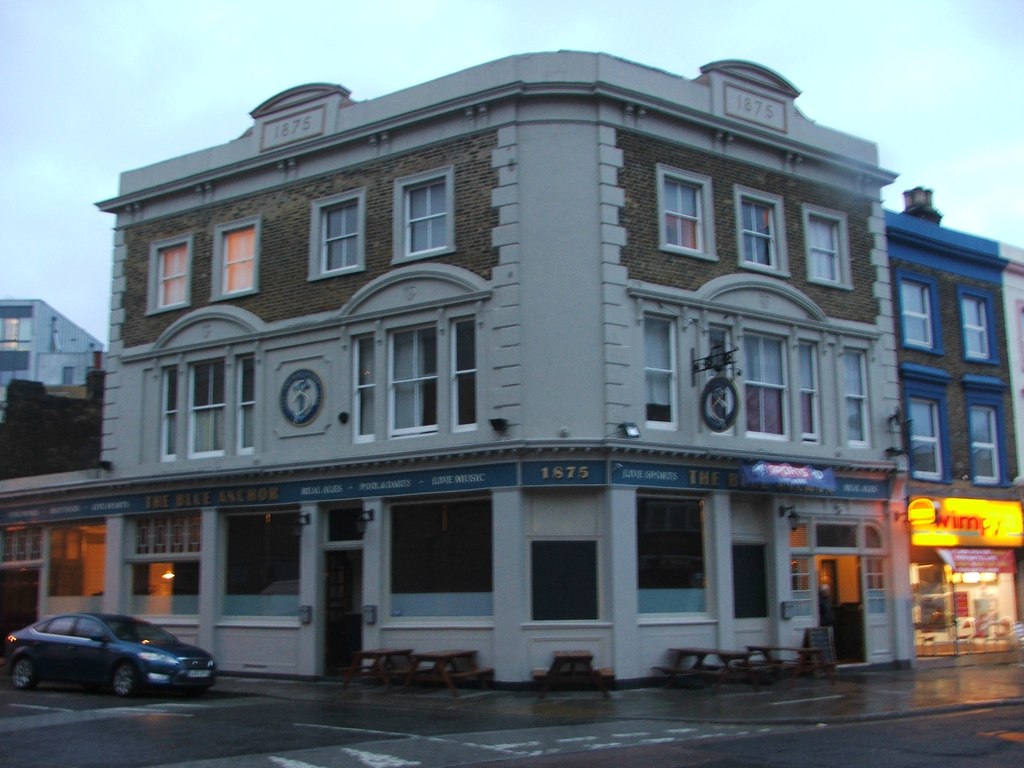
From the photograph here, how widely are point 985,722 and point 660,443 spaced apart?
7241mm

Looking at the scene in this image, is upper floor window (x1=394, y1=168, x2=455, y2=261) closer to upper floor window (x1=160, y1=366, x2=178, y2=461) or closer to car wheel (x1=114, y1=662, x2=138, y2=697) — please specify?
upper floor window (x1=160, y1=366, x2=178, y2=461)

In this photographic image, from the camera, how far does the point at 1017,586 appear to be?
27562 mm

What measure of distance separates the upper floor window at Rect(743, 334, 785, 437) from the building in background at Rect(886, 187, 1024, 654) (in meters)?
4.10

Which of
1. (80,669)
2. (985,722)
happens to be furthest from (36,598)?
(985,722)

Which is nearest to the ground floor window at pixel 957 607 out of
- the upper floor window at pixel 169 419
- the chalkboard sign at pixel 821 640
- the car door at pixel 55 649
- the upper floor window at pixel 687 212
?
the chalkboard sign at pixel 821 640

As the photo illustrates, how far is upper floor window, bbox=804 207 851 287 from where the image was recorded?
78.9 ft

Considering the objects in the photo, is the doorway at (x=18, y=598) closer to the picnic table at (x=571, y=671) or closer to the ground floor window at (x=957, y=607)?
the picnic table at (x=571, y=671)

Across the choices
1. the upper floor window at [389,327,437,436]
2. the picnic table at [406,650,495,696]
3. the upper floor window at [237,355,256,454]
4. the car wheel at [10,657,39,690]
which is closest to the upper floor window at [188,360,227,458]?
the upper floor window at [237,355,256,454]

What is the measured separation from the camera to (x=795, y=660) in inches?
832

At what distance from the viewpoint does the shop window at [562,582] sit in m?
19.5

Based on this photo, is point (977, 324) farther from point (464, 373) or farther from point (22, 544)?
point (22, 544)

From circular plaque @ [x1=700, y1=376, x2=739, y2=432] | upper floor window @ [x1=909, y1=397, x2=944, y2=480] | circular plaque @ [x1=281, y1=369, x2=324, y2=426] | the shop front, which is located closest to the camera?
circular plaque @ [x1=700, y1=376, x2=739, y2=432]

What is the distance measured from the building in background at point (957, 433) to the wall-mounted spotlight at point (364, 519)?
1146 centimetres

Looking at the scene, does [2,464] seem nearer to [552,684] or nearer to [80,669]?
[80,669]
